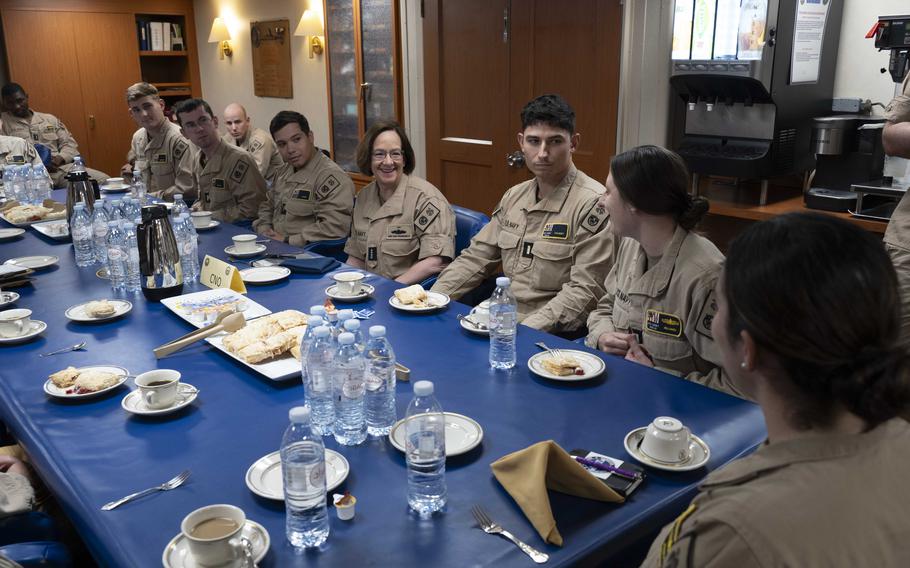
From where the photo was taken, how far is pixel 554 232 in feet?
8.64

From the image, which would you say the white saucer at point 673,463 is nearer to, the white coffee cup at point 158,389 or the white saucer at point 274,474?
the white saucer at point 274,474

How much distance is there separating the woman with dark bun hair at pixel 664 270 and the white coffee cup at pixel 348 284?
0.82m

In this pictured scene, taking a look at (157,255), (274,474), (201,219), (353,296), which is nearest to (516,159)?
(201,219)

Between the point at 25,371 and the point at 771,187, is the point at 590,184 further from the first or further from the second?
the point at 25,371

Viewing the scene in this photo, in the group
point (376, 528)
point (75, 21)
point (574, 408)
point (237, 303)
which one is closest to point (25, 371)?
point (237, 303)

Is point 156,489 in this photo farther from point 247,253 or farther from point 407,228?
point 407,228

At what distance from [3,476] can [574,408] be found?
123 centimetres

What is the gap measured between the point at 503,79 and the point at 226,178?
5.68ft

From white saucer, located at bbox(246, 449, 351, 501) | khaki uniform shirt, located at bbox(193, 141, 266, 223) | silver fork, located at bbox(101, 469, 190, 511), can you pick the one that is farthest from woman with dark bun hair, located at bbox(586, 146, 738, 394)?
khaki uniform shirt, located at bbox(193, 141, 266, 223)

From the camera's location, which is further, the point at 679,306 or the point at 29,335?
the point at 29,335

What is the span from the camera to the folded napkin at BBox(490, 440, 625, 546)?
3.78ft

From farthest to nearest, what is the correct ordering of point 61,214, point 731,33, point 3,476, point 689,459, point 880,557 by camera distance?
point 61,214, point 731,33, point 3,476, point 689,459, point 880,557

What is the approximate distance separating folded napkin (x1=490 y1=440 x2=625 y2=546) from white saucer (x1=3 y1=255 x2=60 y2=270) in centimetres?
228

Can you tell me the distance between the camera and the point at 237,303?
2.25 metres
